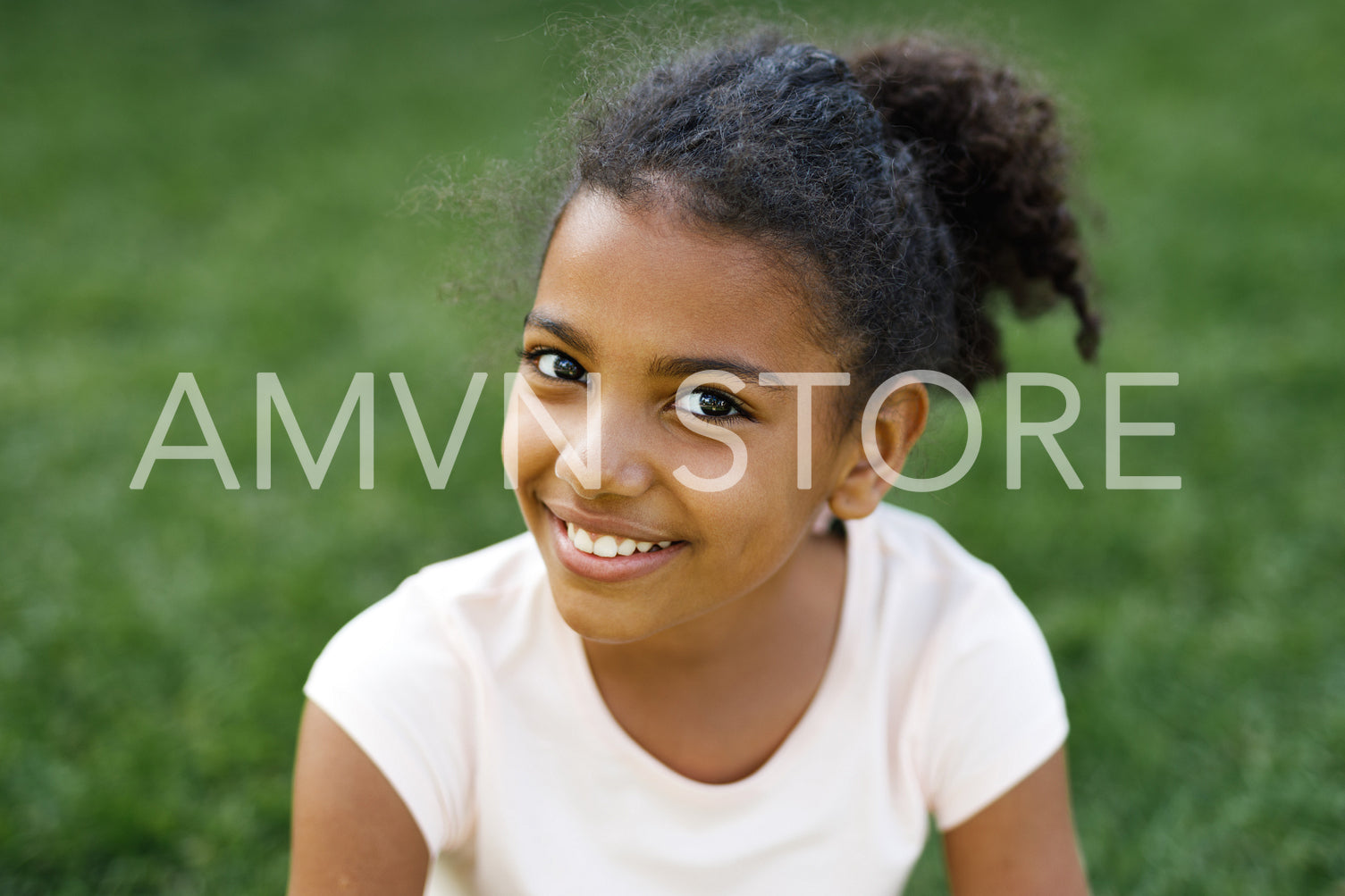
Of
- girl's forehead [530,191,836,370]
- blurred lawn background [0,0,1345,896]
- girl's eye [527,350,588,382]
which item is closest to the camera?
girl's forehead [530,191,836,370]

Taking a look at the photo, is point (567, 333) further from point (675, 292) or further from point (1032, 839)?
point (1032, 839)

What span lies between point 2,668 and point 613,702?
1.74 metres

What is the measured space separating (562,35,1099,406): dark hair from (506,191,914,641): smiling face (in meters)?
0.05

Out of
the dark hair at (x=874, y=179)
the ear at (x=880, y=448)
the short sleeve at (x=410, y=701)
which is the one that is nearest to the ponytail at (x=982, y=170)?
the dark hair at (x=874, y=179)

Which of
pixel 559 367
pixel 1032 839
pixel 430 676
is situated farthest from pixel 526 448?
pixel 1032 839

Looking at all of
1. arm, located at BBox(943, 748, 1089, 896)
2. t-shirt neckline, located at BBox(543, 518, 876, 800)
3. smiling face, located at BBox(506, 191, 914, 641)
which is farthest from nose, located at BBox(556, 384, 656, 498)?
arm, located at BBox(943, 748, 1089, 896)

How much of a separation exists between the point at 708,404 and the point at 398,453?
2431 millimetres

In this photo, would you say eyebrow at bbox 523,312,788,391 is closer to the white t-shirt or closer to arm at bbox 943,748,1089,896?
the white t-shirt

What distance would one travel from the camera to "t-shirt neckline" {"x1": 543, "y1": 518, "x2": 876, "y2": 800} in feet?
5.89

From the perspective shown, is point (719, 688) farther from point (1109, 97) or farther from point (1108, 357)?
point (1109, 97)

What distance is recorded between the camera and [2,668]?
9.33 ft

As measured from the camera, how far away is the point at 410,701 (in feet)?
5.57

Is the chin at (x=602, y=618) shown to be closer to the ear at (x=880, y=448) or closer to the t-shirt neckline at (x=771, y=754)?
the t-shirt neckline at (x=771, y=754)

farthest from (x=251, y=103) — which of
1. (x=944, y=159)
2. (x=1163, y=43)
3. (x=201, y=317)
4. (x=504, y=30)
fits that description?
(x=944, y=159)
